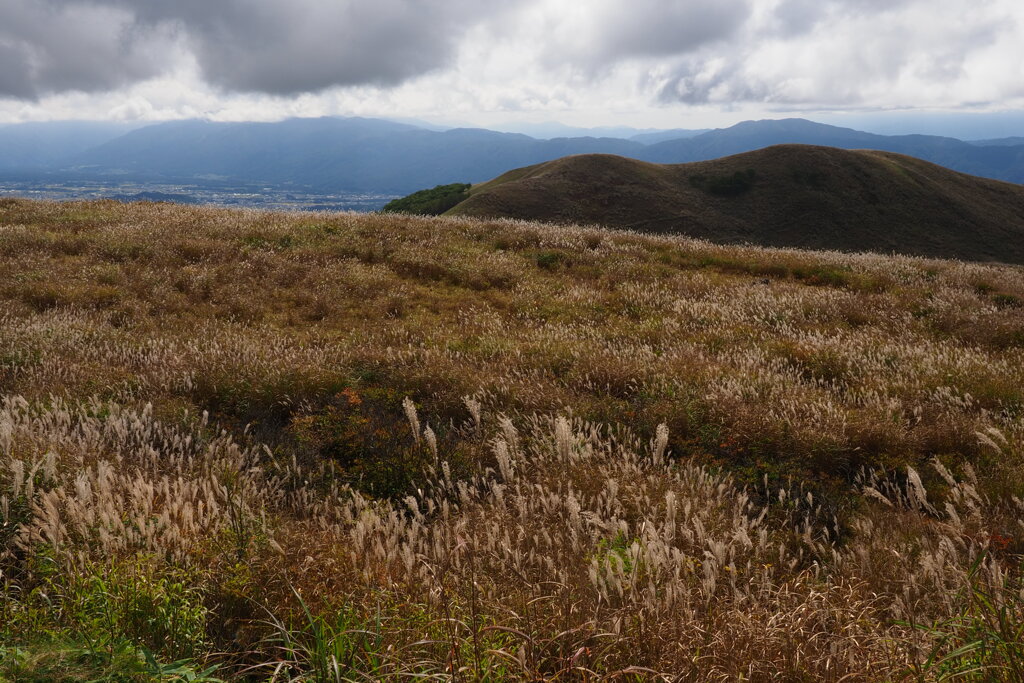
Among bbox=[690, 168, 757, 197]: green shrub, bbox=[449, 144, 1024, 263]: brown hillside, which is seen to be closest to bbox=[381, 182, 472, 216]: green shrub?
bbox=[449, 144, 1024, 263]: brown hillside

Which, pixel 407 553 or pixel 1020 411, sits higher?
pixel 407 553

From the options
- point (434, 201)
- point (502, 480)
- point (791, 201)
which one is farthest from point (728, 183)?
point (502, 480)

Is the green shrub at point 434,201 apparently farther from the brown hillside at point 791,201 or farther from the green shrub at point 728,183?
the green shrub at point 728,183

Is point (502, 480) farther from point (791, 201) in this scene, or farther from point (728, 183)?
point (728, 183)

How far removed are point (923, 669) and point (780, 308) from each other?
899cm

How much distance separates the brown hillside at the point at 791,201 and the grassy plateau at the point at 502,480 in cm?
6286

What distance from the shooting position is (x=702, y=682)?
1.95m

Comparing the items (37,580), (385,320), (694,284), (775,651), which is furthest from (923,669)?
(694,284)

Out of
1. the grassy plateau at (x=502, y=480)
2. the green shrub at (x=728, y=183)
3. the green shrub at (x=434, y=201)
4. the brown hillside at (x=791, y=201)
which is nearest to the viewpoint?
the grassy plateau at (x=502, y=480)

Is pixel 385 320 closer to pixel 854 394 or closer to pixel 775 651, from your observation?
pixel 854 394

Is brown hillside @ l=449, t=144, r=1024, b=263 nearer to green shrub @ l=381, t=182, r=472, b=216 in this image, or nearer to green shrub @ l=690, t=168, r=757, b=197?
green shrub @ l=690, t=168, r=757, b=197

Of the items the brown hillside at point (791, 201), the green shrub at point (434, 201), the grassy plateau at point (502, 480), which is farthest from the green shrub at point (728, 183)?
the grassy plateau at point (502, 480)

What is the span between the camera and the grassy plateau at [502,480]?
6.98ft

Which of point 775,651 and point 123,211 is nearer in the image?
point 775,651
